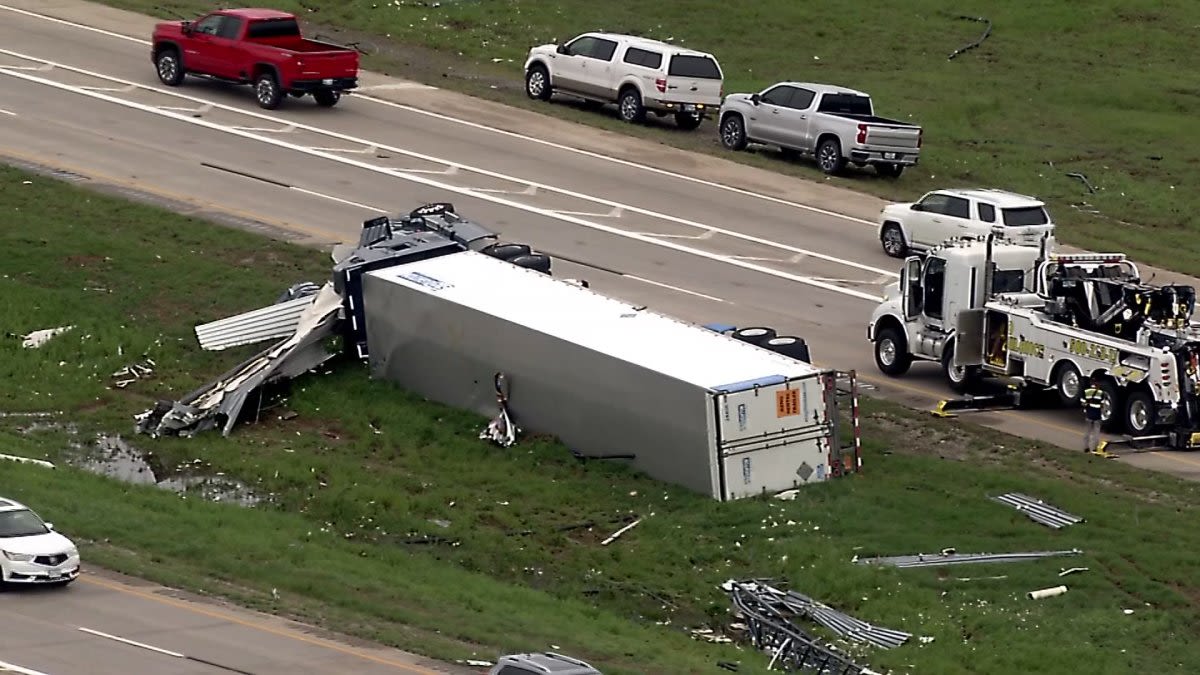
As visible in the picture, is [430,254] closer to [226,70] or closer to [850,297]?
[850,297]

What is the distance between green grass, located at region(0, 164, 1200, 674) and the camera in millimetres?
26641

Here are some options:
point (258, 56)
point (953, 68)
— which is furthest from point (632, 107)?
point (953, 68)

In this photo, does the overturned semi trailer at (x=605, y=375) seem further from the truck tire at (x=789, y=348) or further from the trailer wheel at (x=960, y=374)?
the trailer wheel at (x=960, y=374)

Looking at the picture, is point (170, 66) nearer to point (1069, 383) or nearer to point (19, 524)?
point (1069, 383)

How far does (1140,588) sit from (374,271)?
13806mm

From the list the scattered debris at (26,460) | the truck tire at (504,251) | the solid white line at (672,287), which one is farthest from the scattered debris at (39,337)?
the solid white line at (672,287)

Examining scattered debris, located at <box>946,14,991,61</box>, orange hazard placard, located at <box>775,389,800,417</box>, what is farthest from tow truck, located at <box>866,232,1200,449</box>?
scattered debris, located at <box>946,14,991,61</box>

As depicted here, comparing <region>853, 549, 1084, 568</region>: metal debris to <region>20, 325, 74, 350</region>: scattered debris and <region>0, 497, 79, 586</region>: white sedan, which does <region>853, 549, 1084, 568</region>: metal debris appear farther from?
<region>20, 325, 74, 350</region>: scattered debris

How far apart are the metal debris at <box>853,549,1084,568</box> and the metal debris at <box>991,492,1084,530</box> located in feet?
2.96

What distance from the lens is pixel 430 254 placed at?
122 ft

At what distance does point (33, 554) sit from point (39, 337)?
42.2 ft

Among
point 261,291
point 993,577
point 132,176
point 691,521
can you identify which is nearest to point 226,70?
point 132,176

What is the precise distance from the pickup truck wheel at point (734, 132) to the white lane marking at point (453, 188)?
745 cm

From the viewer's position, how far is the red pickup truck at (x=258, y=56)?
50.3 m
